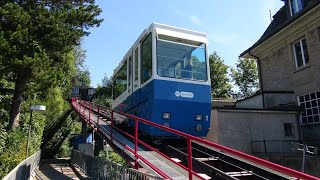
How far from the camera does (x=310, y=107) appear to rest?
17.5 m

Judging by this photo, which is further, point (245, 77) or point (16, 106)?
point (245, 77)

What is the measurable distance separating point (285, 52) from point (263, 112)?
5024 millimetres

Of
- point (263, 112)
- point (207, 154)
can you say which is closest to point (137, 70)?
point (207, 154)

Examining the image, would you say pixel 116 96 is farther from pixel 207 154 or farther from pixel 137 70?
pixel 207 154

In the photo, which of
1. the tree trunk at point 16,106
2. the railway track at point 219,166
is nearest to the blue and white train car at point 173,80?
the railway track at point 219,166

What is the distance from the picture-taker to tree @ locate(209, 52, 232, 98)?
4556cm

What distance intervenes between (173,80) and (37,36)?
1132 centimetres

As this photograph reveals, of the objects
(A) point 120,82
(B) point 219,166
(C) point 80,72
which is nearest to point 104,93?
(C) point 80,72

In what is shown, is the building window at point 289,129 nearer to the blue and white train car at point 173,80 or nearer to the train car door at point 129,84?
the blue and white train car at point 173,80

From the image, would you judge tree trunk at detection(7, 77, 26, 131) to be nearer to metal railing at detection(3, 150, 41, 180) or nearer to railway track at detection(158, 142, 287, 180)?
metal railing at detection(3, 150, 41, 180)

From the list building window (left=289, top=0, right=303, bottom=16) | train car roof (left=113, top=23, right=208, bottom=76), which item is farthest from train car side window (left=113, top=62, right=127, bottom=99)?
building window (left=289, top=0, right=303, bottom=16)

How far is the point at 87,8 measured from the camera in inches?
804

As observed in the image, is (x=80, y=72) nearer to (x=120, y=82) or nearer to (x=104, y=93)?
(x=104, y=93)

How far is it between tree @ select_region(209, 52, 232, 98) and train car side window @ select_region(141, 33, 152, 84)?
3593cm
